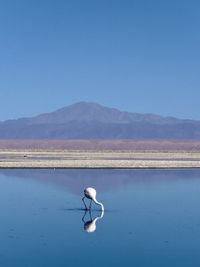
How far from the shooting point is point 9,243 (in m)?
13.7

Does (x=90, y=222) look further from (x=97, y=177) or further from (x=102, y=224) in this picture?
(x=97, y=177)

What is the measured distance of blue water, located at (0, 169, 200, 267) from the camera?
41.2 feet

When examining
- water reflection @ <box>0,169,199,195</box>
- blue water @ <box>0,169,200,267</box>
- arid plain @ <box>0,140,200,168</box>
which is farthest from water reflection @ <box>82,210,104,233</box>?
arid plain @ <box>0,140,200,168</box>

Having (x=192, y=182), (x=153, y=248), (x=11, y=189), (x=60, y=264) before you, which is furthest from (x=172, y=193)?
(x=60, y=264)

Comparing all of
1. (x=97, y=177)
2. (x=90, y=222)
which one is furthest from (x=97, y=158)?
(x=90, y=222)

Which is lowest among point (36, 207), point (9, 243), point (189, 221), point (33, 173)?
point (9, 243)

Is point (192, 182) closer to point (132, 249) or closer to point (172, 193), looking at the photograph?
point (172, 193)

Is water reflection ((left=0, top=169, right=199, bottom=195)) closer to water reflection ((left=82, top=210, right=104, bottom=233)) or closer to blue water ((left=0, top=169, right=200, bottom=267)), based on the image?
blue water ((left=0, top=169, right=200, bottom=267))

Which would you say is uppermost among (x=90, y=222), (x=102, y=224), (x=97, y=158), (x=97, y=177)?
(x=97, y=158)

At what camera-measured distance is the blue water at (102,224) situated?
12570 mm

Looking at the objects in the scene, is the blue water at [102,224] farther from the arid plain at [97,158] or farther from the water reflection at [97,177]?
the arid plain at [97,158]

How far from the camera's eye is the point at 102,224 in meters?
16.4

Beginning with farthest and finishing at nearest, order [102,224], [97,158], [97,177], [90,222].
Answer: [97,158] < [97,177] < [90,222] < [102,224]

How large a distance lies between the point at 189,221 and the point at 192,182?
11.7m
